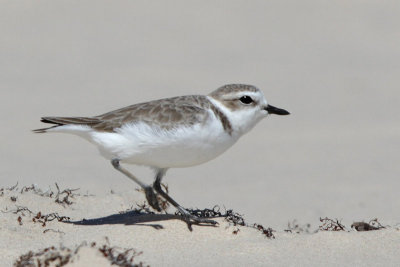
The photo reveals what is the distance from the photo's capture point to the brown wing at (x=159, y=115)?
23.9 feet

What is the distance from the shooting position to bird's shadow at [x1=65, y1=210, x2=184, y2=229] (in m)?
7.53

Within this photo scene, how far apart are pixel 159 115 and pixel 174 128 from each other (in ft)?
0.91

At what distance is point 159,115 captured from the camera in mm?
7418

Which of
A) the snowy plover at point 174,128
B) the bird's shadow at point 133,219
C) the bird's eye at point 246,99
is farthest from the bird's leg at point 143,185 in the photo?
the bird's eye at point 246,99

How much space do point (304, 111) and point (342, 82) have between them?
7.16 feet

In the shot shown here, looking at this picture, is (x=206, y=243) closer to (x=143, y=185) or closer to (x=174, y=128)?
(x=143, y=185)

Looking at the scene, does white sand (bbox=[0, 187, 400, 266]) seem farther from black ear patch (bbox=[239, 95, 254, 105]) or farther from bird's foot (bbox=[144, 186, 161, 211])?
→ black ear patch (bbox=[239, 95, 254, 105])

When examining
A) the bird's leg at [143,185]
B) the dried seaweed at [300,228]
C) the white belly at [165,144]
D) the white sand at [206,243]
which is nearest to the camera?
the white sand at [206,243]

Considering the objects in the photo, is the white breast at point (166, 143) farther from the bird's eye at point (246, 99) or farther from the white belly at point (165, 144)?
the bird's eye at point (246, 99)

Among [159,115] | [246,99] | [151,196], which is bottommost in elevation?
[151,196]

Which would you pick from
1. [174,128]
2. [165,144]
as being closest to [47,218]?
[165,144]

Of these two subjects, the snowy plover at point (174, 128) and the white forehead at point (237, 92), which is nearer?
the snowy plover at point (174, 128)

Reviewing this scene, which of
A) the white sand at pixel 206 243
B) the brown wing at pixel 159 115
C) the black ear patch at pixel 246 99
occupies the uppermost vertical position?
the black ear patch at pixel 246 99

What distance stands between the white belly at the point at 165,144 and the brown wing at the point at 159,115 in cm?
7
